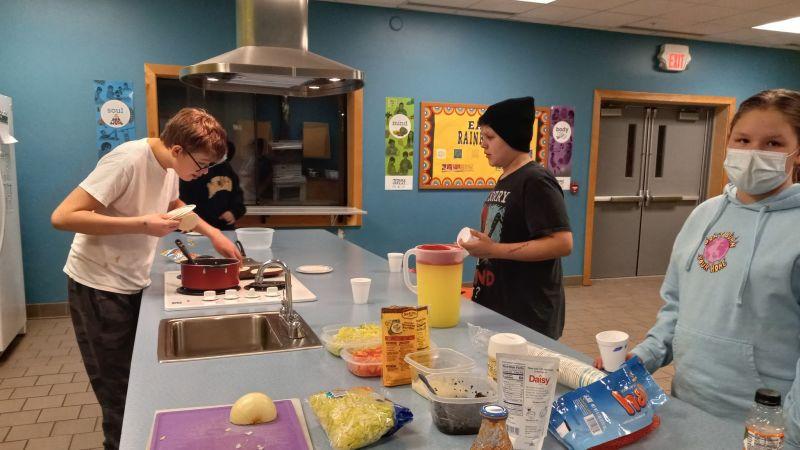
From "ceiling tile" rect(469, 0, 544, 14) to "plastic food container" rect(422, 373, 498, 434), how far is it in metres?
4.25

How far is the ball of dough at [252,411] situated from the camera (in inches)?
40.6

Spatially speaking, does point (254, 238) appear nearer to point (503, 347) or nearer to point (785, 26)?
point (503, 347)

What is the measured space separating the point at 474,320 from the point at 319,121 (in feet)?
12.2

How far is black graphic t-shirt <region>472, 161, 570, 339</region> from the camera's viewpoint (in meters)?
1.95

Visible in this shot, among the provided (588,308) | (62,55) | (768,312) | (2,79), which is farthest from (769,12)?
(2,79)

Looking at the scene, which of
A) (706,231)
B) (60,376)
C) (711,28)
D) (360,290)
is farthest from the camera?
(711,28)

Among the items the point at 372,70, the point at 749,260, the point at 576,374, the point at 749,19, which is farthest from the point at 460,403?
the point at 749,19

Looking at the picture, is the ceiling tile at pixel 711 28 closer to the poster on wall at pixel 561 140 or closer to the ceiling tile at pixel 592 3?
the ceiling tile at pixel 592 3

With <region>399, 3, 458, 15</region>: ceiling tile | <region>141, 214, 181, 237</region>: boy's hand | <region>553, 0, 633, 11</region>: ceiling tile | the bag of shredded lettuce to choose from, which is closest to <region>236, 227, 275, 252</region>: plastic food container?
<region>141, 214, 181, 237</region>: boy's hand

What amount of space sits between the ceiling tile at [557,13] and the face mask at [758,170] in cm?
390

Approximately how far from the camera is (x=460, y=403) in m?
1.02

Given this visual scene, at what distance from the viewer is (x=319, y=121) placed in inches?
201

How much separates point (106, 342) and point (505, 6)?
13.7ft

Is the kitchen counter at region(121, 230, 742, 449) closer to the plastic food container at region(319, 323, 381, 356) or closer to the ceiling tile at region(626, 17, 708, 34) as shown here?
the plastic food container at region(319, 323, 381, 356)
